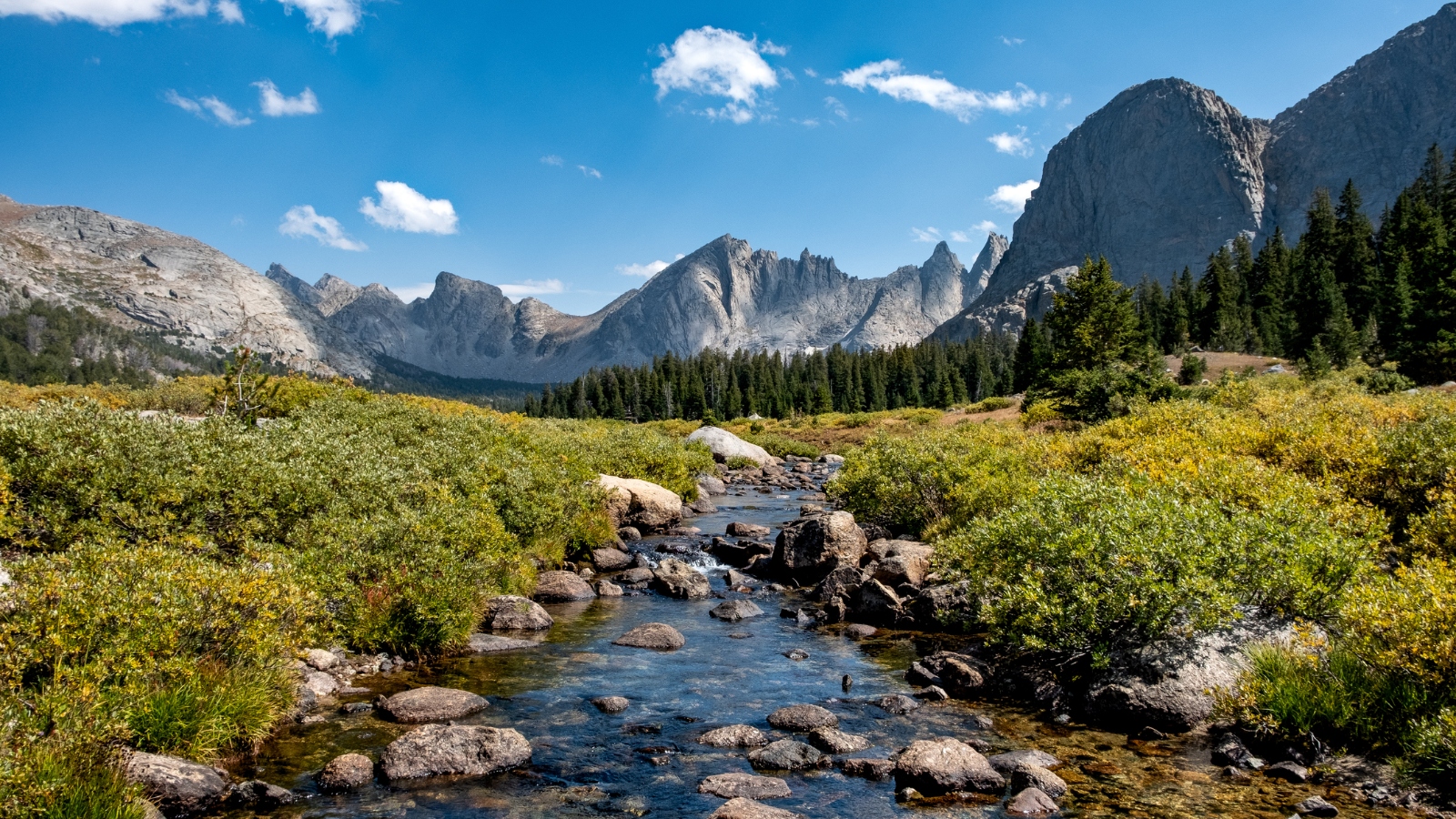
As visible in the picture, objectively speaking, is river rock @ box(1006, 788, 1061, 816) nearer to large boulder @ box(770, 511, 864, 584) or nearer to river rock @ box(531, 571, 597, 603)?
large boulder @ box(770, 511, 864, 584)

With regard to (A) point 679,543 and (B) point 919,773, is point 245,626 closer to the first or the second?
(B) point 919,773

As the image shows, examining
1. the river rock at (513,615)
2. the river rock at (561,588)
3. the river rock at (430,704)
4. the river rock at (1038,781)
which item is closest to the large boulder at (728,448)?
the river rock at (561,588)

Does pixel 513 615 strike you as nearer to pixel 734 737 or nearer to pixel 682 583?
pixel 682 583

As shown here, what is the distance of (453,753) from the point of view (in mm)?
11477

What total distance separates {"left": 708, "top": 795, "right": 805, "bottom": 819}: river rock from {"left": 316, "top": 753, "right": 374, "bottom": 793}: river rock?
5.30 m

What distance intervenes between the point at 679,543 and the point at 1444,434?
24.9 m

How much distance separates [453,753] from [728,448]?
58.8 m

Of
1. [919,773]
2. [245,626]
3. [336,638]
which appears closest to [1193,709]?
[919,773]

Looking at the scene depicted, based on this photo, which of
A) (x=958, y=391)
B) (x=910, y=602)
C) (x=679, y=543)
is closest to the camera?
(x=910, y=602)

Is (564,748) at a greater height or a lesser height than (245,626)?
lesser

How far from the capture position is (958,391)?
134375 millimetres


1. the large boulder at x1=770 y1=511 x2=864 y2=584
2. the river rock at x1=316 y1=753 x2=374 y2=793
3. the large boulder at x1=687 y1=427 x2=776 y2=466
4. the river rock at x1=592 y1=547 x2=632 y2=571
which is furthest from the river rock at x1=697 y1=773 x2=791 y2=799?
the large boulder at x1=687 y1=427 x2=776 y2=466

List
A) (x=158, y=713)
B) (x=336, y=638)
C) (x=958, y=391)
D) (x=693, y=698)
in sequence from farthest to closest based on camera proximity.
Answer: (x=958, y=391)
(x=336, y=638)
(x=693, y=698)
(x=158, y=713)

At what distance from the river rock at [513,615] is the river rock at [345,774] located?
8414 mm
